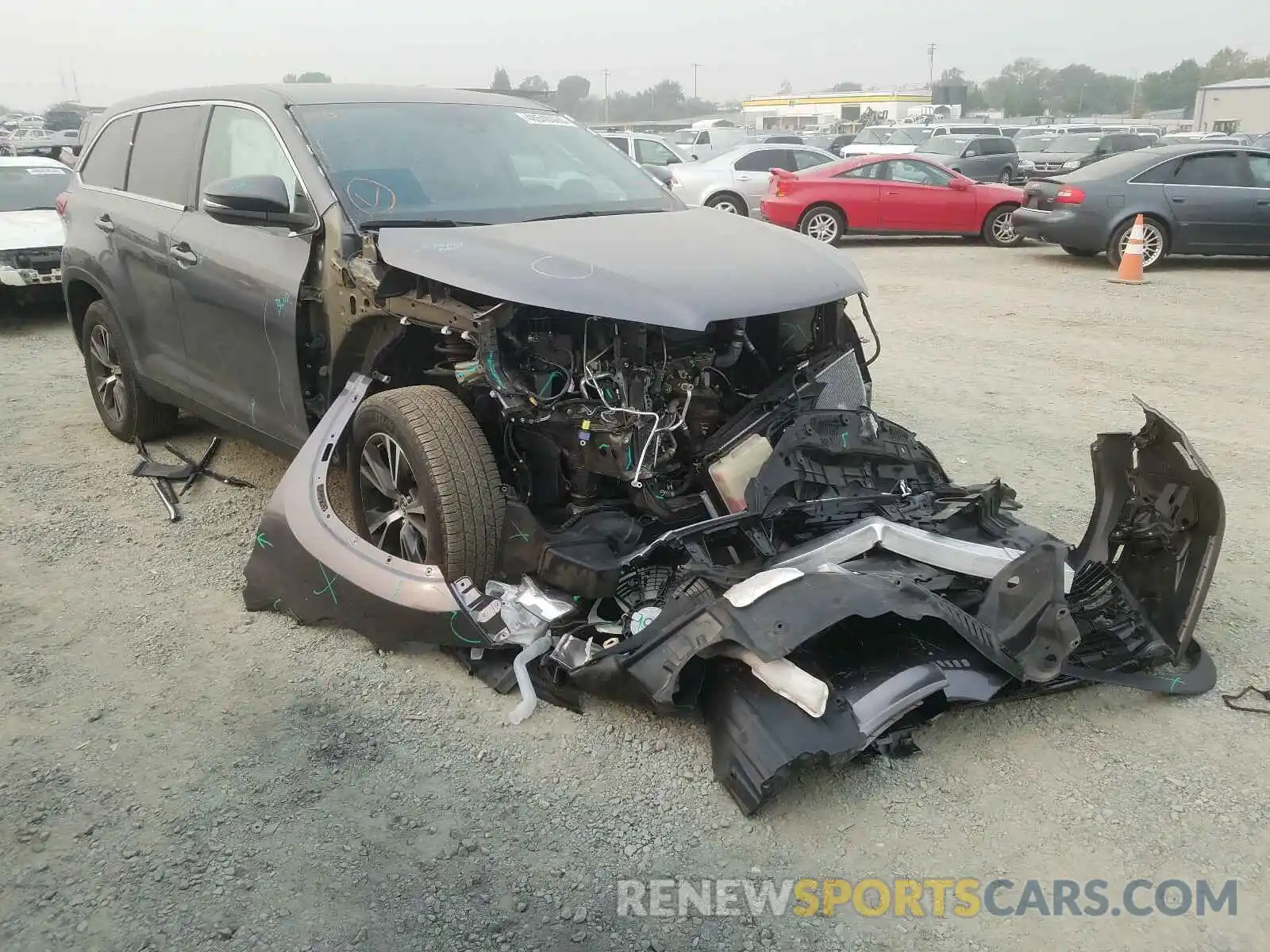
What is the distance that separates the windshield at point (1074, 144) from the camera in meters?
24.0

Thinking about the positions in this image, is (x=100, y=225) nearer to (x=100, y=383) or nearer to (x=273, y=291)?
(x=100, y=383)

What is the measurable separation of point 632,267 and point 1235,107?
52.7 metres

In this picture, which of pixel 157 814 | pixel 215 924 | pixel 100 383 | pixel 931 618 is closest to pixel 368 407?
pixel 157 814

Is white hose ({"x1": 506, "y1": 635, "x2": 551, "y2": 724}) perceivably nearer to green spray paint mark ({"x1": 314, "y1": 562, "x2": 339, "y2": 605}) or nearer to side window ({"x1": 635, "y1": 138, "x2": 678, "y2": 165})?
green spray paint mark ({"x1": 314, "y1": 562, "x2": 339, "y2": 605})

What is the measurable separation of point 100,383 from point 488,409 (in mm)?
3207

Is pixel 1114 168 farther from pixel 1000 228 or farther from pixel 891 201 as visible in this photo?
pixel 891 201

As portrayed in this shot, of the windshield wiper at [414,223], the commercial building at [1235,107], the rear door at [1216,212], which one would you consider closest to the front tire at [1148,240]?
the rear door at [1216,212]

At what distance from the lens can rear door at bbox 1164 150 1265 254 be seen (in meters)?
11.4

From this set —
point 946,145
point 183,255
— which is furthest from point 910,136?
point 183,255

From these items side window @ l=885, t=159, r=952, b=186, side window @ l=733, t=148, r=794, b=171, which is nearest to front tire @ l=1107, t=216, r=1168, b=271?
side window @ l=885, t=159, r=952, b=186

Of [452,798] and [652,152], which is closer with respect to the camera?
[452,798]

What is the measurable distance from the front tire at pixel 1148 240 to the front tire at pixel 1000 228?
2.37m

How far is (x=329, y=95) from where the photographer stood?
4.19 meters

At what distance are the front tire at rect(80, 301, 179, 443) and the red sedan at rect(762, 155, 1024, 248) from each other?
10293mm
